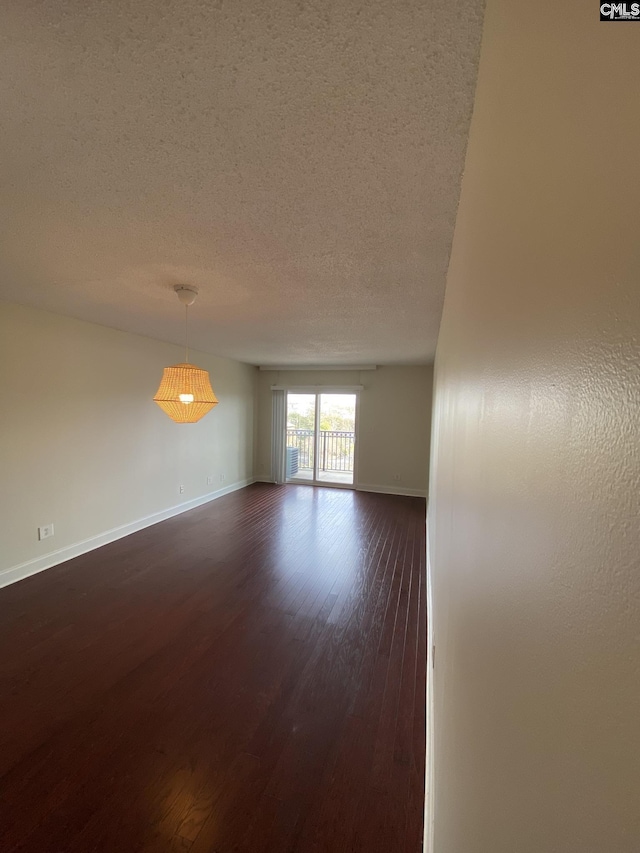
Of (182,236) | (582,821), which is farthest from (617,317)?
(182,236)

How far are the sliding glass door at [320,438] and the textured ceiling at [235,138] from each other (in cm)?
472

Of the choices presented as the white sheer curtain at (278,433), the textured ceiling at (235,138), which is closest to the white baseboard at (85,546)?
the white sheer curtain at (278,433)

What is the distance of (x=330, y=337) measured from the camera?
12.9ft

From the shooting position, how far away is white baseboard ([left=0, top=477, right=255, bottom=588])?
298 cm

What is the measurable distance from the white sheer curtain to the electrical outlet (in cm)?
396

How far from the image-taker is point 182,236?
1.68 m

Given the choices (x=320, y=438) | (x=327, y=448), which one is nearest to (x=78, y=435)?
(x=320, y=438)

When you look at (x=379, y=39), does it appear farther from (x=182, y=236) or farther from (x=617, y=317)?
(x=182, y=236)

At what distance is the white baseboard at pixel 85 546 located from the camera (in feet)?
9.77

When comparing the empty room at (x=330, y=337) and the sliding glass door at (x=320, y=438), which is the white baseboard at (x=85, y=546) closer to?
the empty room at (x=330, y=337)

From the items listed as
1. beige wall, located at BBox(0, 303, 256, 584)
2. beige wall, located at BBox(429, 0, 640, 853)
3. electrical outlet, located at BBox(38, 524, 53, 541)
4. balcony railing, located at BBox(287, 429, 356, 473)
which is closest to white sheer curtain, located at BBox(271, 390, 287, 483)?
balcony railing, located at BBox(287, 429, 356, 473)

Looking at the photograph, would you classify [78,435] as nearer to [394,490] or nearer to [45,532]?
[45,532]

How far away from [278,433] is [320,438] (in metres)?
1.05

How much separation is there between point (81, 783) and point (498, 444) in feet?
6.69
